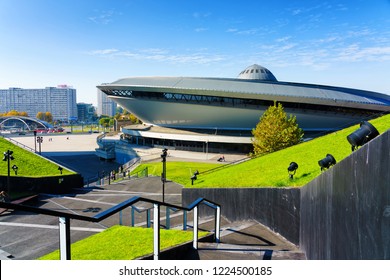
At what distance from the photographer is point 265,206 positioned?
9094 mm

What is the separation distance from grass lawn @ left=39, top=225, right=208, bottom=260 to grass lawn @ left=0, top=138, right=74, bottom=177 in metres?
17.8

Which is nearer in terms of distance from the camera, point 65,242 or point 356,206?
point 65,242

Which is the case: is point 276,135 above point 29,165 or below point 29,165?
above

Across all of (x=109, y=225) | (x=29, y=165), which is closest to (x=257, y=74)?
(x=29, y=165)

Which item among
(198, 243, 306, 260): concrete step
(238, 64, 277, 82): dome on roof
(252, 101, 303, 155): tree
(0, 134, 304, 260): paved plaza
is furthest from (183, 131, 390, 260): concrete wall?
(238, 64, 277, 82): dome on roof

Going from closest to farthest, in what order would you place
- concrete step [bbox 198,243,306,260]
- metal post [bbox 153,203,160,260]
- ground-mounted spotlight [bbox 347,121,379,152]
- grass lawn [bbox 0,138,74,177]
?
ground-mounted spotlight [bbox 347,121,379,152], metal post [bbox 153,203,160,260], concrete step [bbox 198,243,306,260], grass lawn [bbox 0,138,74,177]

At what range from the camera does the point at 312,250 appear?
Result: 5734mm

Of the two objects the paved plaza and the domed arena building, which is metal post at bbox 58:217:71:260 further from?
the domed arena building

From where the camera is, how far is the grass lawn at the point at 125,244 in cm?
556

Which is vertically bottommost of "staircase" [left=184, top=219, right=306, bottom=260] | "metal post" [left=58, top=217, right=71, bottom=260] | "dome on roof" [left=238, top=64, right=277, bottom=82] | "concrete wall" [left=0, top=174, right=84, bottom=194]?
"concrete wall" [left=0, top=174, right=84, bottom=194]

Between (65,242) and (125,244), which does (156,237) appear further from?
(65,242)

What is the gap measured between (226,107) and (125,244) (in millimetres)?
42793

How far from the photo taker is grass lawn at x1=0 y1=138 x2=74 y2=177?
22484 millimetres
